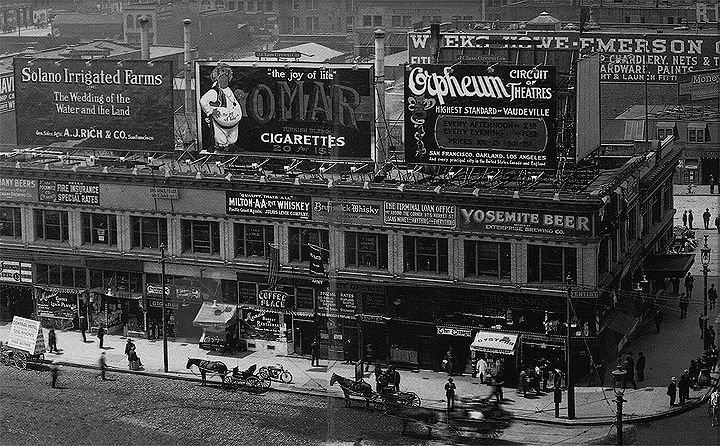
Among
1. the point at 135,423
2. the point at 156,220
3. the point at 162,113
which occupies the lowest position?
the point at 135,423

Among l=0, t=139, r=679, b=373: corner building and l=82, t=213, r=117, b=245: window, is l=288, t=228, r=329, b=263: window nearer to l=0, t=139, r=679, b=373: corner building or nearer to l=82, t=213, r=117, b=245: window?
l=0, t=139, r=679, b=373: corner building

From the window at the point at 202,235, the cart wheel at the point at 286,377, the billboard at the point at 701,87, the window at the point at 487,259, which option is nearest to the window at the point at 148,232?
the window at the point at 202,235

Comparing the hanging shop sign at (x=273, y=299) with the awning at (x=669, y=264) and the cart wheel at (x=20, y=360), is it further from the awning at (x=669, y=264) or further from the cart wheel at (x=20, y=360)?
the awning at (x=669, y=264)

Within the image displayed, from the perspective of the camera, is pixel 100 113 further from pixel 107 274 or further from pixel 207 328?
pixel 207 328

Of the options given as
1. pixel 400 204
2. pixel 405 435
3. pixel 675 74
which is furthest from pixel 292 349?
pixel 675 74

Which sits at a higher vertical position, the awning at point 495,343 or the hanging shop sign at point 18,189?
the hanging shop sign at point 18,189

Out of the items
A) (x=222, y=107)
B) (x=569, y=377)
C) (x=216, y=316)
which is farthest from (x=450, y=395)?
(x=222, y=107)

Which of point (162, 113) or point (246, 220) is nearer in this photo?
point (246, 220)
